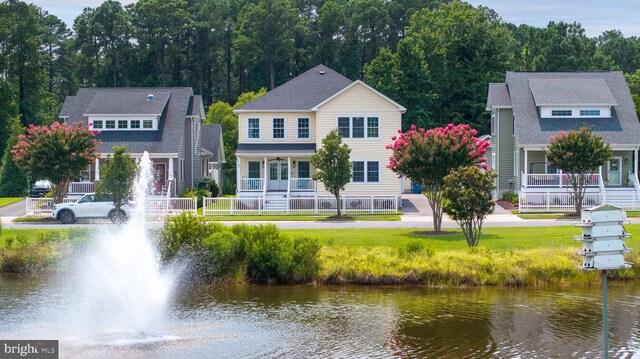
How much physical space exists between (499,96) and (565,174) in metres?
9.09

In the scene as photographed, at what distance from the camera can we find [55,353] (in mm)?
21406

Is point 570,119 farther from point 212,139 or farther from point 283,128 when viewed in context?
point 212,139

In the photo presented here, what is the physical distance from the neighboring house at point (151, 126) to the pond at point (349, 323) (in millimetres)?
27617

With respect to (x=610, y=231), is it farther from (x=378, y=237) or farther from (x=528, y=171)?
(x=528, y=171)

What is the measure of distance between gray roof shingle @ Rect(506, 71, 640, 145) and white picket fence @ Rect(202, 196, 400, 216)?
388 inches

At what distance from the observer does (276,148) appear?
58.4 metres

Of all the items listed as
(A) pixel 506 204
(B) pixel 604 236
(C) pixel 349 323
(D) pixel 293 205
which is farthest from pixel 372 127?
(B) pixel 604 236

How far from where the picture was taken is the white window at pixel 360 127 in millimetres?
57094

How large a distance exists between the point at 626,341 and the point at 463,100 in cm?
5557

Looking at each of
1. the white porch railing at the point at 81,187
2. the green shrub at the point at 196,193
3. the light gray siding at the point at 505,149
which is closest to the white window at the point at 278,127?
the green shrub at the point at 196,193

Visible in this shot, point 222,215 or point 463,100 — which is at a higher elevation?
point 463,100

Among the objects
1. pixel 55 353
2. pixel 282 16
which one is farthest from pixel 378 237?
pixel 282 16

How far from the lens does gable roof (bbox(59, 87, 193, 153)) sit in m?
59.7

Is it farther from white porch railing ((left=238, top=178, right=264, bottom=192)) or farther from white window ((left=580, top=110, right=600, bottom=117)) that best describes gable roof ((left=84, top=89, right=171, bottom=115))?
white window ((left=580, top=110, right=600, bottom=117))
